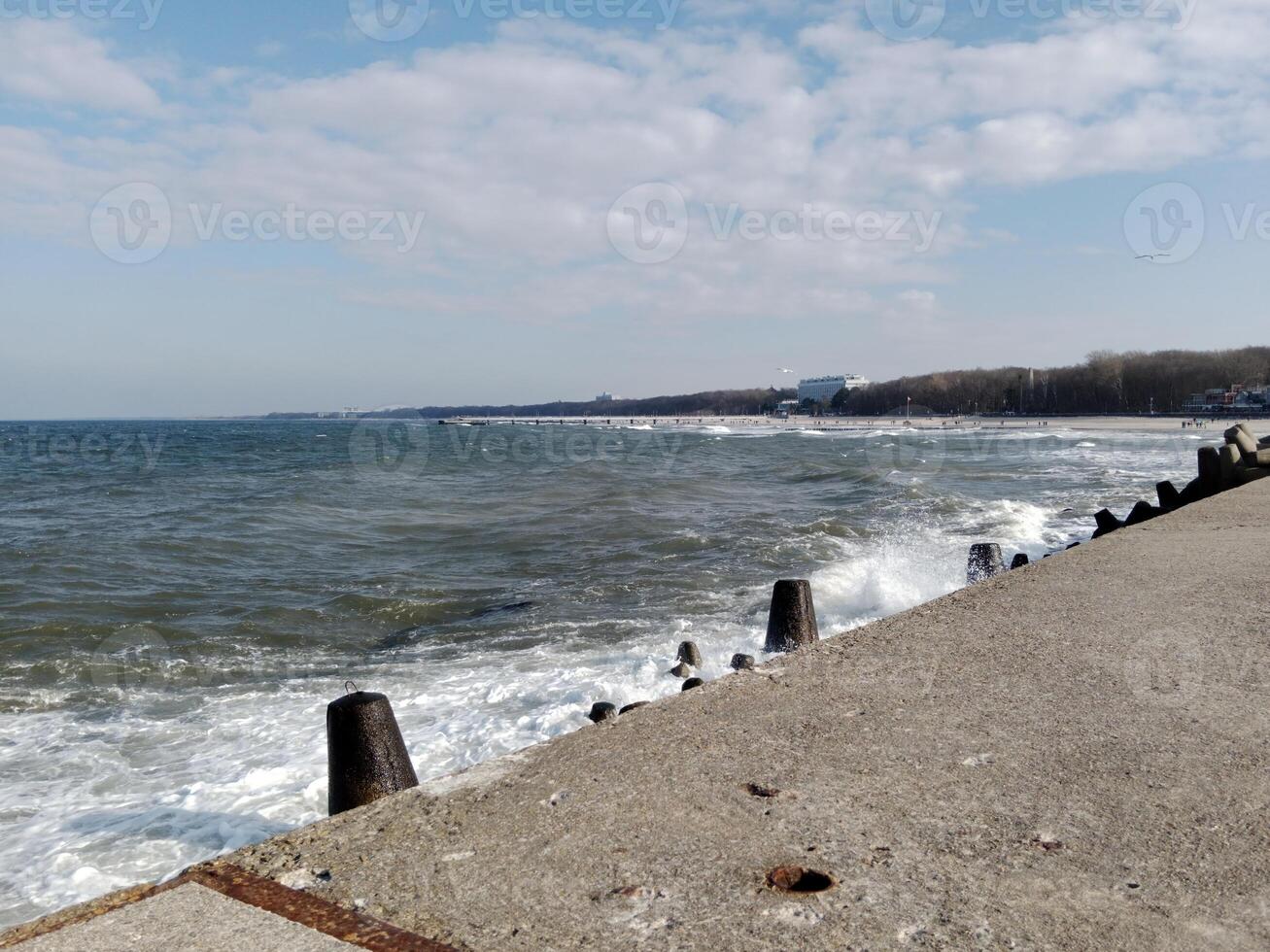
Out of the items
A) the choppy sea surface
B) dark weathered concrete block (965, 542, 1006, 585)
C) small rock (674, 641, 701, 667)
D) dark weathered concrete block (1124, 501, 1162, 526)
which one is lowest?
the choppy sea surface

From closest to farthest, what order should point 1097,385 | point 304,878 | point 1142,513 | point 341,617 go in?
1. point 304,878
2. point 341,617
3. point 1142,513
4. point 1097,385

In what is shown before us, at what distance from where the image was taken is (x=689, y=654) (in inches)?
312

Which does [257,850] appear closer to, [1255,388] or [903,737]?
[903,737]

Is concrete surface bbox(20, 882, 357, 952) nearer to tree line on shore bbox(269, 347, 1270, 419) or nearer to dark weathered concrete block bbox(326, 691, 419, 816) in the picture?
dark weathered concrete block bbox(326, 691, 419, 816)

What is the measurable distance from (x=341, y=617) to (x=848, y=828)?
9.34 m

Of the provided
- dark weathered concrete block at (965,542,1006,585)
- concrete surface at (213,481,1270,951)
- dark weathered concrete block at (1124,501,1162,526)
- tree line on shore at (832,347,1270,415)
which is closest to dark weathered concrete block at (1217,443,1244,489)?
dark weathered concrete block at (1124,501,1162,526)

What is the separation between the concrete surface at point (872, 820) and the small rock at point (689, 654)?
2.87 metres

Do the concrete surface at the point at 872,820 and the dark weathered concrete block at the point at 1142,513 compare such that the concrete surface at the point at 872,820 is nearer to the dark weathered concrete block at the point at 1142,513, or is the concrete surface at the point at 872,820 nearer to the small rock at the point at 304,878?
the small rock at the point at 304,878

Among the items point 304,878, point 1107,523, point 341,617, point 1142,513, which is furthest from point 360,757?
point 1142,513

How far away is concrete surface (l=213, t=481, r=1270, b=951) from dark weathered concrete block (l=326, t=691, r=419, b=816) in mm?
901

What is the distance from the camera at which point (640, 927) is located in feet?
8.18

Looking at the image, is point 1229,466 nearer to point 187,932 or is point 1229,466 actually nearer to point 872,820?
point 872,820

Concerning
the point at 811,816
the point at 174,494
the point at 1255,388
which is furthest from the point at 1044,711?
the point at 1255,388

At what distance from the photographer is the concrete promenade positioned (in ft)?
8.18
